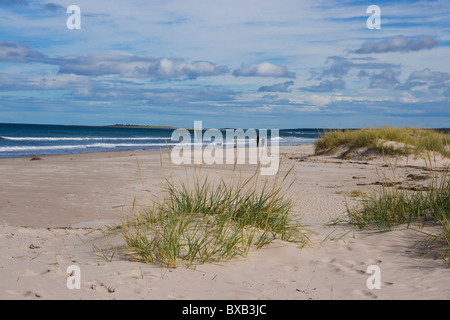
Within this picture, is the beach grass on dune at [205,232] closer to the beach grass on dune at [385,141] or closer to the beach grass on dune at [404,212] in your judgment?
the beach grass on dune at [404,212]

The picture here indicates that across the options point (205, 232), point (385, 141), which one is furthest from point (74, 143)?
point (205, 232)

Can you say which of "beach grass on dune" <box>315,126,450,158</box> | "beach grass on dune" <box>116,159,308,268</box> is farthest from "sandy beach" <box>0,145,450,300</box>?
"beach grass on dune" <box>315,126,450,158</box>

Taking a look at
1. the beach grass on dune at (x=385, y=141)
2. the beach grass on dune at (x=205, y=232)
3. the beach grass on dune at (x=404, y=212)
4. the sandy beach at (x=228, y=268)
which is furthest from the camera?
the beach grass on dune at (x=385, y=141)

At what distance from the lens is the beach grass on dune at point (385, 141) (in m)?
17.4

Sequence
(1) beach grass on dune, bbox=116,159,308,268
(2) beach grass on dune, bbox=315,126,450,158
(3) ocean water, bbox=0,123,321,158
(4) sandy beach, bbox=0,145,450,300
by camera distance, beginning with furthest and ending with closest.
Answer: (3) ocean water, bbox=0,123,321,158, (2) beach grass on dune, bbox=315,126,450,158, (1) beach grass on dune, bbox=116,159,308,268, (4) sandy beach, bbox=0,145,450,300

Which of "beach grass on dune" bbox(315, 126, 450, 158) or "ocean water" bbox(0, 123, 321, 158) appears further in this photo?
"ocean water" bbox(0, 123, 321, 158)

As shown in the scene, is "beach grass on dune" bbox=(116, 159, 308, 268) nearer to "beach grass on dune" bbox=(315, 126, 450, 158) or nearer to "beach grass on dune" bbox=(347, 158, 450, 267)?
"beach grass on dune" bbox=(347, 158, 450, 267)

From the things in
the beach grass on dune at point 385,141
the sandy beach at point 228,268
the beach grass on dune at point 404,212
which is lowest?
the sandy beach at point 228,268

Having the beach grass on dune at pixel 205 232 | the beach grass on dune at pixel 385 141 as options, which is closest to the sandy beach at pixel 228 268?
the beach grass on dune at pixel 205 232

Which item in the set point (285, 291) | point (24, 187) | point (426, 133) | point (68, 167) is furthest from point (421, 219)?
point (426, 133)

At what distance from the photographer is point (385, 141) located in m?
18.0

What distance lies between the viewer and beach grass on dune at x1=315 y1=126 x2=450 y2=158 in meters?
17.4

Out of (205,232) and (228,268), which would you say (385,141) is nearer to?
(205,232)
